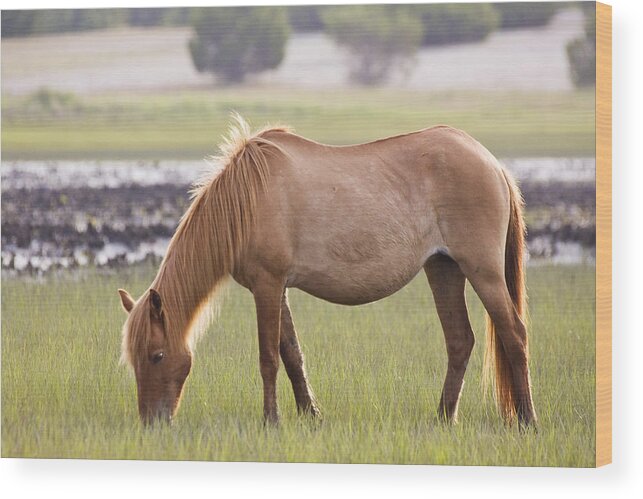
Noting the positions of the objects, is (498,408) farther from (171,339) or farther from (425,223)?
(171,339)

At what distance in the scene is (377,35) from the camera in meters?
7.10

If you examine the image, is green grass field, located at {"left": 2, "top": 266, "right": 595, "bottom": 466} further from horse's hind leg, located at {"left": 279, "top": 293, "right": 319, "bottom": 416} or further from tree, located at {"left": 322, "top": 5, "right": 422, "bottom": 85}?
tree, located at {"left": 322, "top": 5, "right": 422, "bottom": 85}

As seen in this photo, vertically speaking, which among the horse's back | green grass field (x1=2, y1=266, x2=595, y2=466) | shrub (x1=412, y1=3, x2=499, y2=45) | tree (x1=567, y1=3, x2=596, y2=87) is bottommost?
green grass field (x1=2, y1=266, x2=595, y2=466)

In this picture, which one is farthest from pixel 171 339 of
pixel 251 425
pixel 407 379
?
pixel 407 379

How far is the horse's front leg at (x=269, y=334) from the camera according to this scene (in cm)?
696

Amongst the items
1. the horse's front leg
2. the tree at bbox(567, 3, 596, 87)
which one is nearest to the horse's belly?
the horse's front leg

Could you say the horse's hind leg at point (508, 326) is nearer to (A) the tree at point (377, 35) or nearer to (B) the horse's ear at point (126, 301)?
(A) the tree at point (377, 35)

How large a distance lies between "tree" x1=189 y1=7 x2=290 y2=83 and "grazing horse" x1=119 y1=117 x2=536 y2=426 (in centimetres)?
45

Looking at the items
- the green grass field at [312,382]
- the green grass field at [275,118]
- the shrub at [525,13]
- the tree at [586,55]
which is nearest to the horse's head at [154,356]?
the green grass field at [312,382]

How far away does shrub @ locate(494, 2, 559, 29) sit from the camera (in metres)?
6.91

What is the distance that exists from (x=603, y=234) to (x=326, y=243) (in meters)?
1.46

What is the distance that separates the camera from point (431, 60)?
7074 mm

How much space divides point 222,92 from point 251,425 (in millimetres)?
1829

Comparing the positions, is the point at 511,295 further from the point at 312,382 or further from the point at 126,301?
the point at 126,301
